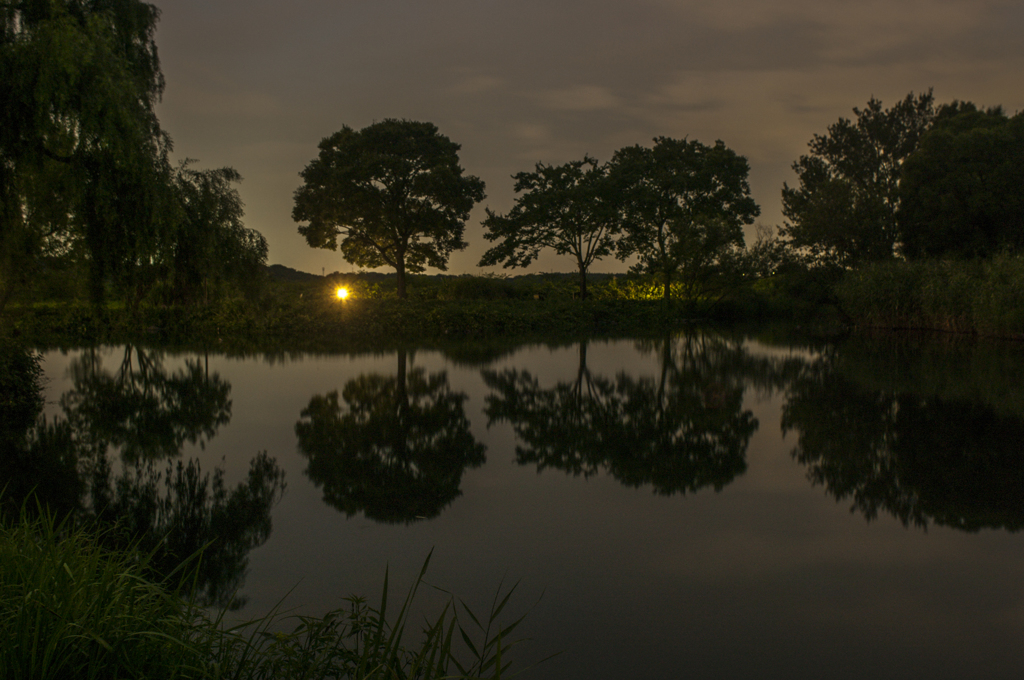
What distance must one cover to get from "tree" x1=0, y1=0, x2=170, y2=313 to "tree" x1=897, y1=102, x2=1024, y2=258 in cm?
3559

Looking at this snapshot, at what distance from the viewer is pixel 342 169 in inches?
1455

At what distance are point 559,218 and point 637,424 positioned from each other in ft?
97.3

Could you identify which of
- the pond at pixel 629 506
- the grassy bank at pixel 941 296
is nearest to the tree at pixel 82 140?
the pond at pixel 629 506

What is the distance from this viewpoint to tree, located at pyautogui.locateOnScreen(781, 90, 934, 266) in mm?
38375

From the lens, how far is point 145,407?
10320 millimetres

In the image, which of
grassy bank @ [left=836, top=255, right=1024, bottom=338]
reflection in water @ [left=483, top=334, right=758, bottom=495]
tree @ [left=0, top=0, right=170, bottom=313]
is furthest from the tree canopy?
grassy bank @ [left=836, top=255, right=1024, bottom=338]

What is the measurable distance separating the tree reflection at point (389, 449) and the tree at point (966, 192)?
32.3 metres

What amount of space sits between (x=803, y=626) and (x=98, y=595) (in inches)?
130

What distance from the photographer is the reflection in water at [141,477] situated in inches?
183

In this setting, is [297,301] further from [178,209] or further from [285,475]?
[285,475]

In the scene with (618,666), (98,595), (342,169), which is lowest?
(618,666)

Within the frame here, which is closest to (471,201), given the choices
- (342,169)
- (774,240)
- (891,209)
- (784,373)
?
(342,169)

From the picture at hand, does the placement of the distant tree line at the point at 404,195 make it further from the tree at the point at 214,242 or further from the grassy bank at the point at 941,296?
the grassy bank at the point at 941,296

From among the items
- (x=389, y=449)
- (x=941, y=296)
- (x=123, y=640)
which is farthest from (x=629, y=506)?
(x=941, y=296)
